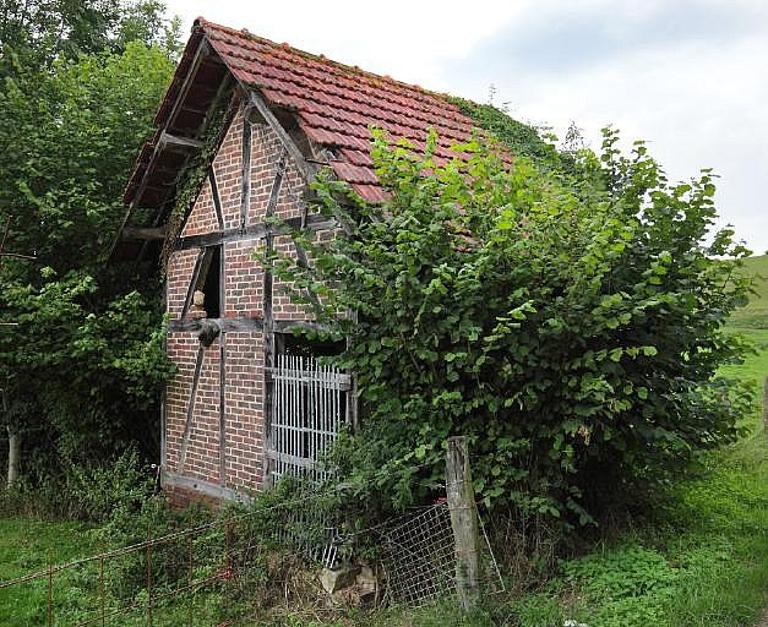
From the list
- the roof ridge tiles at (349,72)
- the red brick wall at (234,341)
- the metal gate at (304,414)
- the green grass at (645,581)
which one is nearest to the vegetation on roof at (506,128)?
the roof ridge tiles at (349,72)

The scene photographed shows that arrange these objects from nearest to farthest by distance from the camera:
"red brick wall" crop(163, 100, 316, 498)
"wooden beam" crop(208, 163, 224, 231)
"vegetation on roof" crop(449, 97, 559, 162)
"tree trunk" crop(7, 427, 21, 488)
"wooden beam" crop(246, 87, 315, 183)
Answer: "wooden beam" crop(246, 87, 315, 183) → "red brick wall" crop(163, 100, 316, 498) → "wooden beam" crop(208, 163, 224, 231) → "vegetation on roof" crop(449, 97, 559, 162) → "tree trunk" crop(7, 427, 21, 488)

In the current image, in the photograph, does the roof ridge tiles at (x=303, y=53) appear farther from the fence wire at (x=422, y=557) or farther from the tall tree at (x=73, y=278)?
the fence wire at (x=422, y=557)

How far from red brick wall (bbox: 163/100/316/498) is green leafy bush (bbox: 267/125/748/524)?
5.83 feet

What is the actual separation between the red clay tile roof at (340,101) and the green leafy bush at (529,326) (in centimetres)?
108

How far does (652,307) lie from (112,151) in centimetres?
792

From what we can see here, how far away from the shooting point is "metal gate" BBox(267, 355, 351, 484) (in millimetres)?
6848

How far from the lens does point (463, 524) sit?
4.82 m

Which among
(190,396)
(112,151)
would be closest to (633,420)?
(190,396)

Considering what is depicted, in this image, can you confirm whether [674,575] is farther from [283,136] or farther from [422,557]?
[283,136]

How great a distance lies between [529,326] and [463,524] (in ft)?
5.18

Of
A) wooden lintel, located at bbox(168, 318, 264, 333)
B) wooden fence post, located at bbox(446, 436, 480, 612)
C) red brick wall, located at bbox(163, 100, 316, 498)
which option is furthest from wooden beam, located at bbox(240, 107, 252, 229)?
wooden fence post, located at bbox(446, 436, 480, 612)

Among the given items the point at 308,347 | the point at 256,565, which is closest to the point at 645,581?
the point at 256,565

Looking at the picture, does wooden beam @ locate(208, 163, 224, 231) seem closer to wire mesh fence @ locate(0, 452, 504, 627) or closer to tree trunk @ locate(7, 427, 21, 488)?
wire mesh fence @ locate(0, 452, 504, 627)

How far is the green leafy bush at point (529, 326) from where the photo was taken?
5.25 metres
